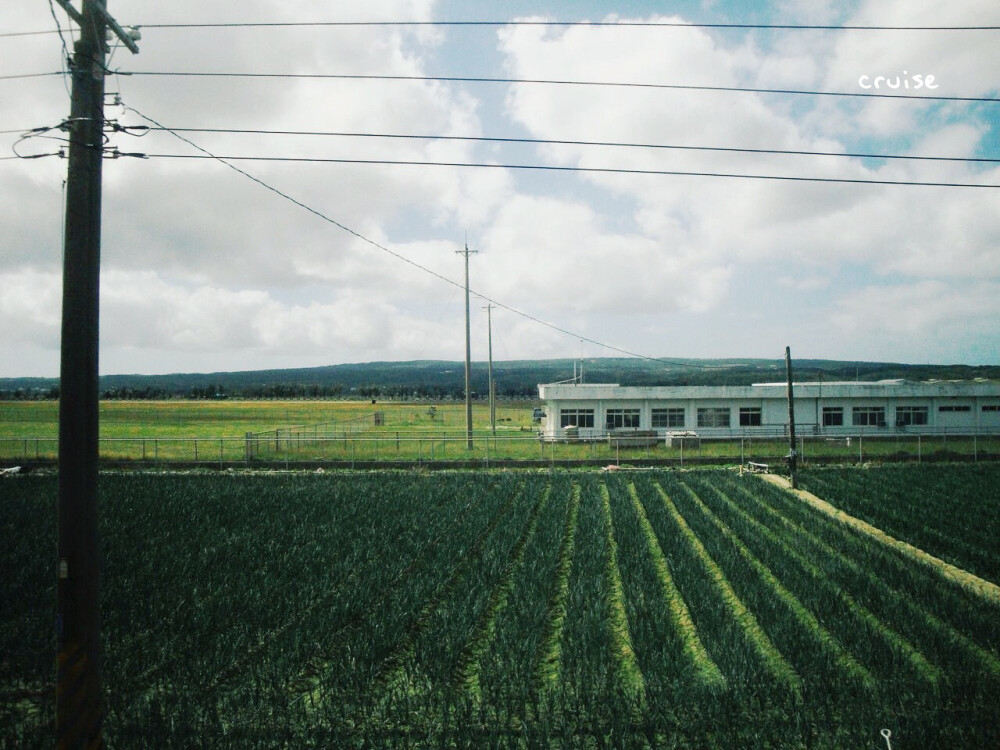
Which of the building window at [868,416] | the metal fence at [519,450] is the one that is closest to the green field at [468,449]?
the metal fence at [519,450]

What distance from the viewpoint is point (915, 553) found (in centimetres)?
1523

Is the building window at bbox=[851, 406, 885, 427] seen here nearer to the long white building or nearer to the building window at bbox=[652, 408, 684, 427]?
the long white building

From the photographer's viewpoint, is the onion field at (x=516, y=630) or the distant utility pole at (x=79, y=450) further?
the onion field at (x=516, y=630)

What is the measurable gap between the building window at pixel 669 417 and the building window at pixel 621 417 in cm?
144

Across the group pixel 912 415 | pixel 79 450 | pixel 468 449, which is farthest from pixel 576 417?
pixel 79 450

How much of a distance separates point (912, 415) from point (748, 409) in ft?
Result: 43.7

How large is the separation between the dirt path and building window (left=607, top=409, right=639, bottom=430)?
62.6 feet

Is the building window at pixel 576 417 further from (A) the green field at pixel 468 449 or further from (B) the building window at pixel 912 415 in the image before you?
(B) the building window at pixel 912 415

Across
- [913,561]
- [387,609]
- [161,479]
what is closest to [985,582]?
[913,561]

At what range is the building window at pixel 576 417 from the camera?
142 feet

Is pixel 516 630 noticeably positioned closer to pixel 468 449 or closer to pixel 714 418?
pixel 468 449

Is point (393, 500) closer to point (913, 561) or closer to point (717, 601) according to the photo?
point (717, 601)

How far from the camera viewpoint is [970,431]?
45.5m

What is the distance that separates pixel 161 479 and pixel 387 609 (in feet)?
66.5
